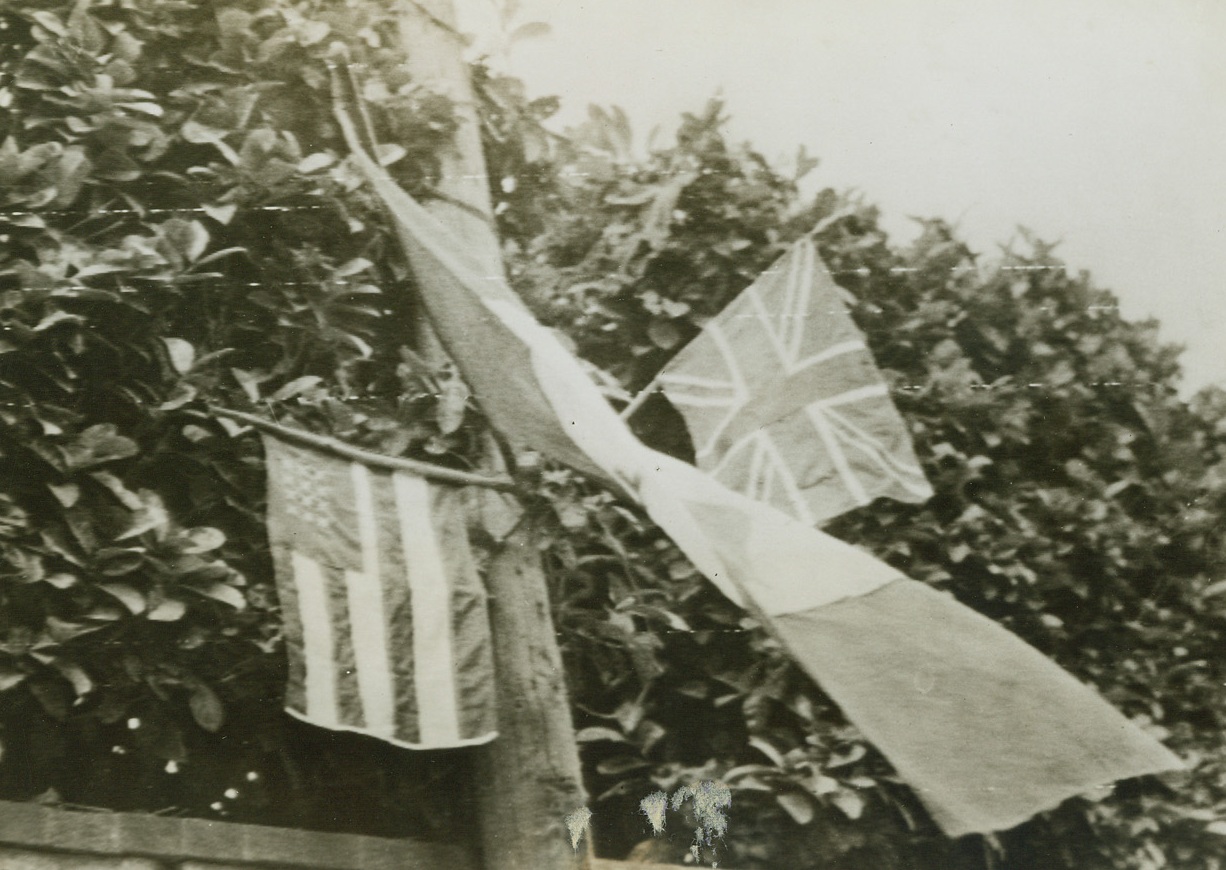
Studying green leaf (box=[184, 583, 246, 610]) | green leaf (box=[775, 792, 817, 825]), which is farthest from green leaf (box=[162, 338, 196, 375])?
green leaf (box=[775, 792, 817, 825])

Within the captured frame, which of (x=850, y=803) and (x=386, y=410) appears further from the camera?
(x=386, y=410)

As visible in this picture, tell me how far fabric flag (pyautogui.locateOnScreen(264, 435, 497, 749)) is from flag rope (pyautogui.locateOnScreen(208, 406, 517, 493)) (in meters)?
0.02

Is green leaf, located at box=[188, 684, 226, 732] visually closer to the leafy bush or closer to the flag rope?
the flag rope

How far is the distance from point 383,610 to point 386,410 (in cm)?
52

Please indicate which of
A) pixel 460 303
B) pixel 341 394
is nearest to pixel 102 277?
pixel 341 394

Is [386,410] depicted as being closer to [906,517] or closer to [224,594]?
[224,594]

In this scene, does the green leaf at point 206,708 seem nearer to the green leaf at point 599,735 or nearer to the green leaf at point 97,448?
the green leaf at point 97,448

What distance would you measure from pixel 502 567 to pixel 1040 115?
177 centimetres

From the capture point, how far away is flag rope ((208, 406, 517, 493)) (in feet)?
9.01

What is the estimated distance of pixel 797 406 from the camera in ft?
8.79

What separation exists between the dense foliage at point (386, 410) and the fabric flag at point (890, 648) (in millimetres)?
78

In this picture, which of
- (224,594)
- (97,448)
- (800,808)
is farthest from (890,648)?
(97,448)

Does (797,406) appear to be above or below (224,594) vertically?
above

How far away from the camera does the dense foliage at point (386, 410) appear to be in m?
2.67
